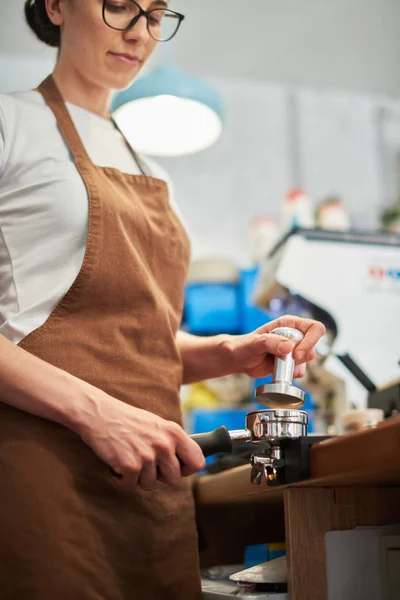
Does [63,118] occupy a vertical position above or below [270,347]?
above

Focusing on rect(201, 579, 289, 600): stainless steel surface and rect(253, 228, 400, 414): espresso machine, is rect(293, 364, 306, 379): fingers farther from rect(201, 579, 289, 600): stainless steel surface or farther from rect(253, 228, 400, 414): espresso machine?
rect(253, 228, 400, 414): espresso machine

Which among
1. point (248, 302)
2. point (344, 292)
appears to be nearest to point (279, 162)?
point (248, 302)

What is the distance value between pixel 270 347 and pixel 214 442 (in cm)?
16

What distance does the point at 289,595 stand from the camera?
0.81 metres

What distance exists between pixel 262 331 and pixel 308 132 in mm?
3252

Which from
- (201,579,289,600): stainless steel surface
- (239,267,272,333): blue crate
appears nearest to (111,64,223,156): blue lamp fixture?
(239,267,272,333): blue crate

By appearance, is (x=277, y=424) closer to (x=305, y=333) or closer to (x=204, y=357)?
(x=305, y=333)

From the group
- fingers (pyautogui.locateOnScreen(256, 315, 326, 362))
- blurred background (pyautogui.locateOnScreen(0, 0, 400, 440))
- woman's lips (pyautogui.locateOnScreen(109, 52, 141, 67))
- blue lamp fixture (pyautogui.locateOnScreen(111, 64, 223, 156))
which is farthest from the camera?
blue lamp fixture (pyautogui.locateOnScreen(111, 64, 223, 156))

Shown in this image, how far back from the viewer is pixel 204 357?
1068mm

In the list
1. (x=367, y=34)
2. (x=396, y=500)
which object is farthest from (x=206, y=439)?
(x=367, y=34)

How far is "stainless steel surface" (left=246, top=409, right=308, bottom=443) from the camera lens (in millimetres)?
782

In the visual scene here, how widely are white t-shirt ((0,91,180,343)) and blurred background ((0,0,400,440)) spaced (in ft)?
0.77

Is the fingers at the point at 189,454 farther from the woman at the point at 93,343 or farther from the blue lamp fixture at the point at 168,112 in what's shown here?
the blue lamp fixture at the point at 168,112

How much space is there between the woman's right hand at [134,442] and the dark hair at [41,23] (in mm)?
553
